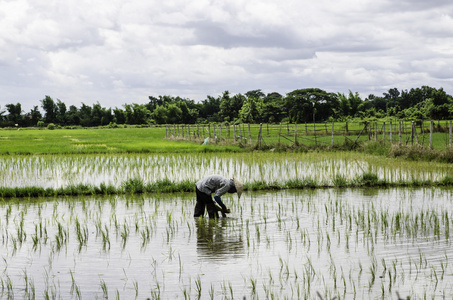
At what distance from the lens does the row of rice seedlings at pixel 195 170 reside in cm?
1198

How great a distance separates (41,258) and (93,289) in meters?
1.38

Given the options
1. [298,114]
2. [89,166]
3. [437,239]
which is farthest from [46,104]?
[437,239]

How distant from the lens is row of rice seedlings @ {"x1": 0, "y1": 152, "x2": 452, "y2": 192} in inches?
472

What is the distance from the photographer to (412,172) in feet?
41.1

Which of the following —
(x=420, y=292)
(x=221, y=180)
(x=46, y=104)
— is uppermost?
(x=46, y=104)

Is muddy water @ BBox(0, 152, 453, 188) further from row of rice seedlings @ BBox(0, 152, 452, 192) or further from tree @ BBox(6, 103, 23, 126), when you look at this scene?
tree @ BBox(6, 103, 23, 126)

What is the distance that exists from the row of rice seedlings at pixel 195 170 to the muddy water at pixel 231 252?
280cm

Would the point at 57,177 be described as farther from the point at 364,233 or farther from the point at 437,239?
the point at 437,239

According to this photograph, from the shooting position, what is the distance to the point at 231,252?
594 centimetres

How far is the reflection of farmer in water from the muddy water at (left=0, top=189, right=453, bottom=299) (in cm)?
1

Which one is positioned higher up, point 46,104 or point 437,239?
point 46,104

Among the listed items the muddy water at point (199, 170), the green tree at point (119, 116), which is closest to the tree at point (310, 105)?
the green tree at point (119, 116)

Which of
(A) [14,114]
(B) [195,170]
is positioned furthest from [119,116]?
(B) [195,170]

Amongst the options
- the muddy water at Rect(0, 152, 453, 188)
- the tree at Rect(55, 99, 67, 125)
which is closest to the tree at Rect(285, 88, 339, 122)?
the tree at Rect(55, 99, 67, 125)
